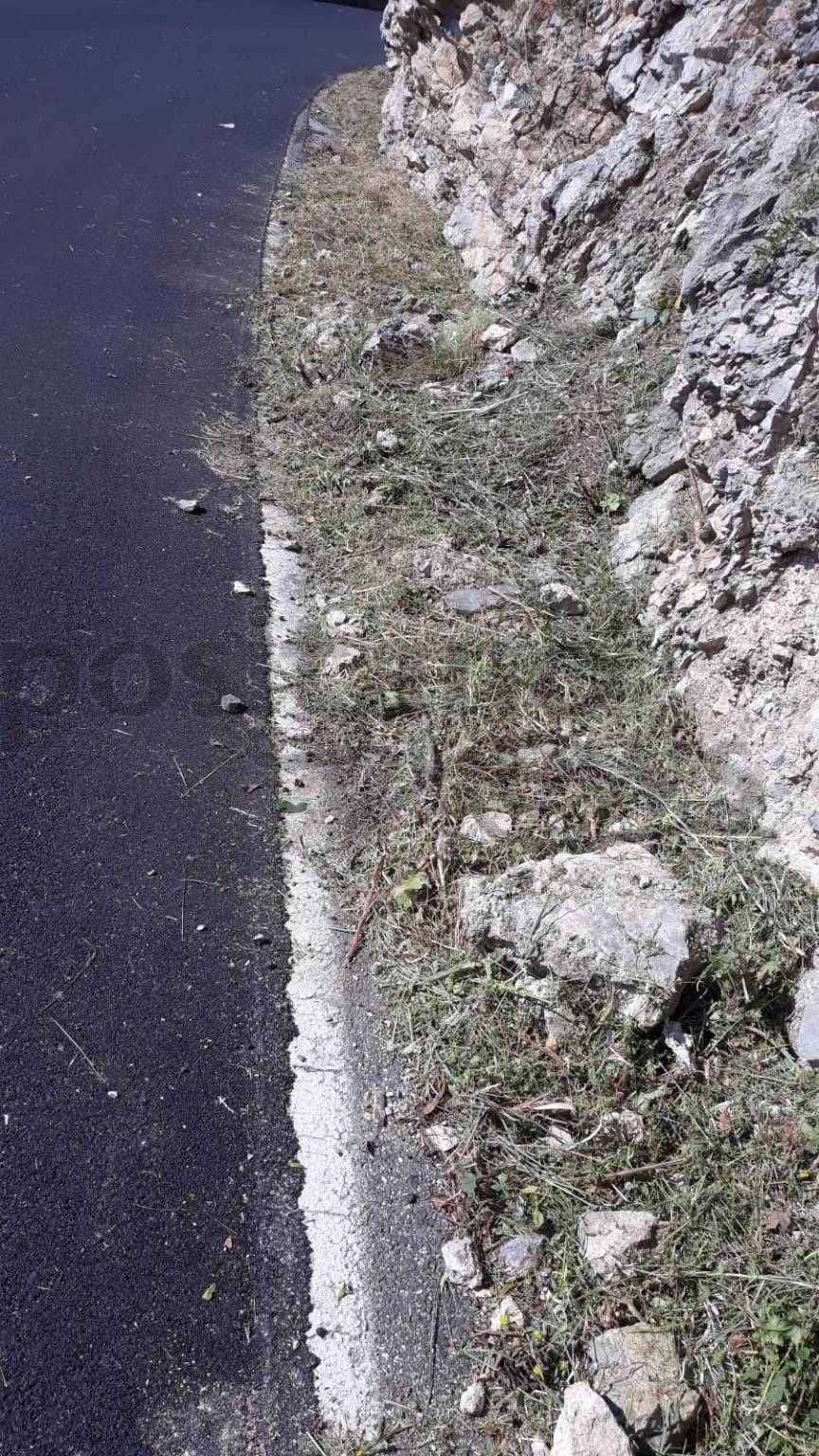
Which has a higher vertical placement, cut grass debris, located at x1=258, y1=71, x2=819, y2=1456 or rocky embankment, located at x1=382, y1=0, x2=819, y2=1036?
rocky embankment, located at x1=382, y1=0, x2=819, y2=1036

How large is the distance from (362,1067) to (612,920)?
88cm

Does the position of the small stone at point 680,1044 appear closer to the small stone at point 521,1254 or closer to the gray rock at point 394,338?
the small stone at point 521,1254

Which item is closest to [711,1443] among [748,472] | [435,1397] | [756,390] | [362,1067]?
A: [435,1397]

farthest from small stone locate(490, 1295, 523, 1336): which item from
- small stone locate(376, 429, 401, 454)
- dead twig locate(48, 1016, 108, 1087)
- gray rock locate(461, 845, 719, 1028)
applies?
small stone locate(376, 429, 401, 454)

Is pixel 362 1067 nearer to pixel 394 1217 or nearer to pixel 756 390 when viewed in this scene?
pixel 394 1217

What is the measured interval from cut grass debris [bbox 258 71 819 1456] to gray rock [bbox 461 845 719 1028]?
9cm

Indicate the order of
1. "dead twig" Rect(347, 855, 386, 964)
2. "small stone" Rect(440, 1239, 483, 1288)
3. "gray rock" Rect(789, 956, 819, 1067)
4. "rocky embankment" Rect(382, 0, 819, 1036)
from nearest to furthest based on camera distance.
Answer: "small stone" Rect(440, 1239, 483, 1288) < "gray rock" Rect(789, 956, 819, 1067) < "dead twig" Rect(347, 855, 386, 964) < "rocky embankment" Rect(382, 0, 819, 1036)

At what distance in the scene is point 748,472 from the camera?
412 centimetres

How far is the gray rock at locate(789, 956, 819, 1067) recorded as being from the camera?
9.66 ft

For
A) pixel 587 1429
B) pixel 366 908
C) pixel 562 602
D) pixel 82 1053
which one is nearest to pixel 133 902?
pixel 82 1053

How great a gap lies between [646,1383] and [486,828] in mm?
1762

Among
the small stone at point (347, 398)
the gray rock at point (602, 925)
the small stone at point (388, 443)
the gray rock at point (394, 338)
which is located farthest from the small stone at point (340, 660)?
the gray rock at point (394, 338)

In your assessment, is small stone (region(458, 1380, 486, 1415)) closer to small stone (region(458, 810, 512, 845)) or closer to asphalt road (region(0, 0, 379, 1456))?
asphalt road (region(0, 0, 379, 1456))

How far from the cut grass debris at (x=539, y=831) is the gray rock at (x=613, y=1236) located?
4cm
